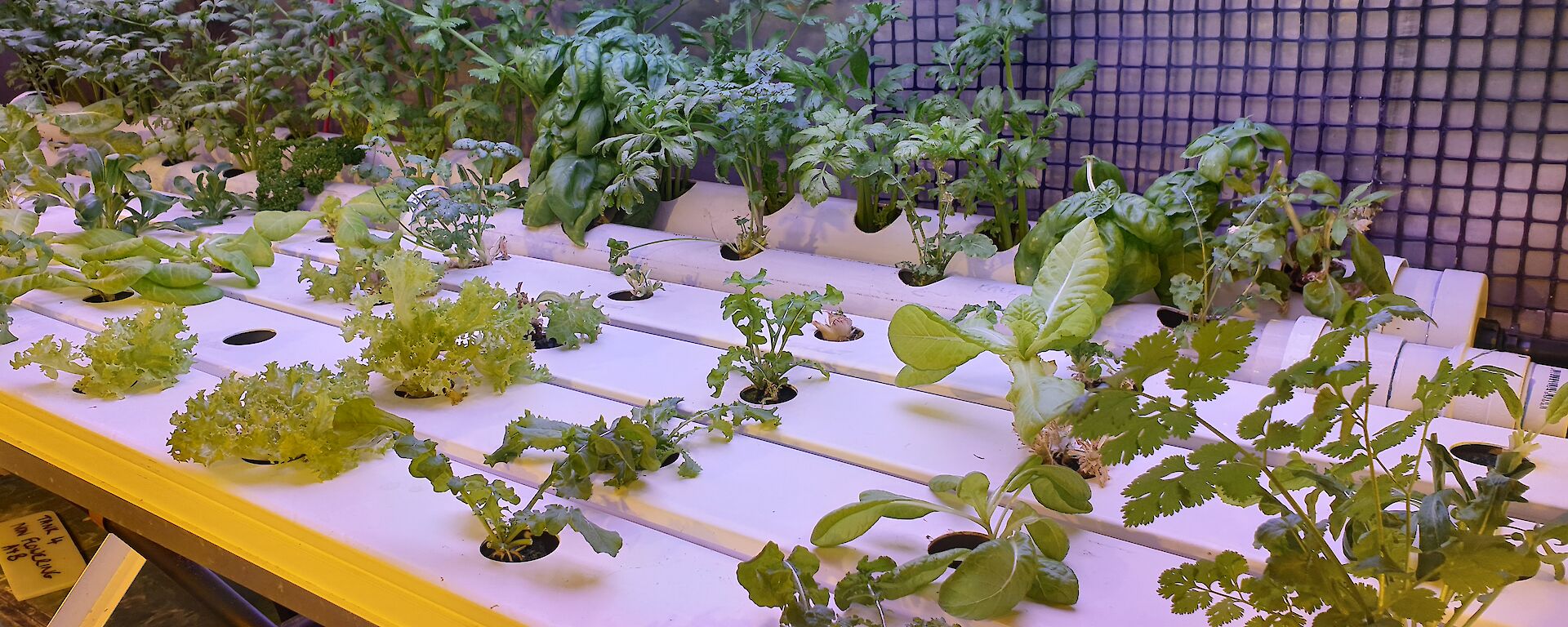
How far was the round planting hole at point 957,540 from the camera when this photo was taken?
1.17 meters

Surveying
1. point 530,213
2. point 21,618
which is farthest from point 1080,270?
point 21,618

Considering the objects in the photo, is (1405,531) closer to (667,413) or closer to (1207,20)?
(667,413)

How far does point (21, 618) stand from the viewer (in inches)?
84.4

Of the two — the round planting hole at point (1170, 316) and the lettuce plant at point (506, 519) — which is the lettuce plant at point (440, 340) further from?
the round planting hole at point (1170, 316)

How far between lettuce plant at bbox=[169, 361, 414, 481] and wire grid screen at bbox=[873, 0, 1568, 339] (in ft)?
5.03

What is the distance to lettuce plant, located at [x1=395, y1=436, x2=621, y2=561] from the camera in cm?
112

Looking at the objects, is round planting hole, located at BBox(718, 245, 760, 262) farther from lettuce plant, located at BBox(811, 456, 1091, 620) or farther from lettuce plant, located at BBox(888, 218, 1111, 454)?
lettuce plant, located at BBox(811, 456, 1091, 620)

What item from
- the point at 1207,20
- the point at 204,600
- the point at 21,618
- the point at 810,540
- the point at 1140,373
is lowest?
the point at 21,618

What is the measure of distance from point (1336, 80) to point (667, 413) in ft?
4.56

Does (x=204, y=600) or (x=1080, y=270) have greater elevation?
(x=1080, y=270)

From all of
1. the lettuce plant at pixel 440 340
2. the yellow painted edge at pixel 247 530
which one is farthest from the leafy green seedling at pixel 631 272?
the yellow painted edge at pixel 247 530

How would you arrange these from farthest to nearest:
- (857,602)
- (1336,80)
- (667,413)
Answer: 1. (1336,80)
2. (667,413)
3. (857,602)

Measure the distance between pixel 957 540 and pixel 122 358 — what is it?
51.8 inches

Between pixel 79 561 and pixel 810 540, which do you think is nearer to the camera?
pixel 810 540
